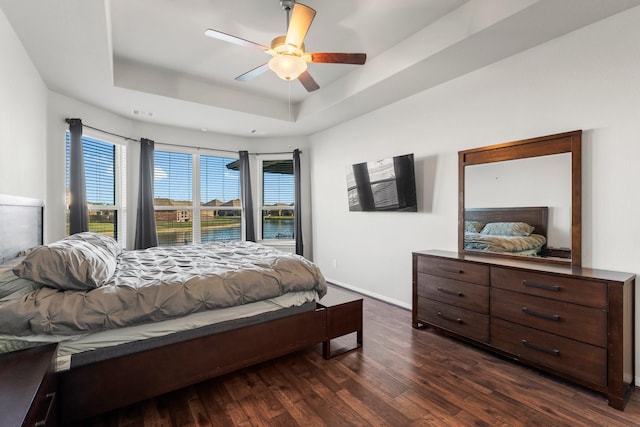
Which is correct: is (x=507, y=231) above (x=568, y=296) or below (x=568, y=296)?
above

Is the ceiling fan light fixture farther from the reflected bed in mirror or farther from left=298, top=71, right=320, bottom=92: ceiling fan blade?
the reflected bed in mirror

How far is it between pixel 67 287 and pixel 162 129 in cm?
363

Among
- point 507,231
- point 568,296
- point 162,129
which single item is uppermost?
point 162,129

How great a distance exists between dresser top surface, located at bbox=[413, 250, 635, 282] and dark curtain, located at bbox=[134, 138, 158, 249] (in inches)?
149

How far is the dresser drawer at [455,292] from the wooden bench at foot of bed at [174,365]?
1193mm

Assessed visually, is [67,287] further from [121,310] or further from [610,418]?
[610,418]

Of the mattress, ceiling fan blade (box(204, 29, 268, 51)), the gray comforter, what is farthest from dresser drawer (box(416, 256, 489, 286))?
ceiling fan blade (box(204, 29, 268, 51))

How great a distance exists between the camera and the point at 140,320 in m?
1.74

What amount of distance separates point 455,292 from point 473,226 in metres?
0.68

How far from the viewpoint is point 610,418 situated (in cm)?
176

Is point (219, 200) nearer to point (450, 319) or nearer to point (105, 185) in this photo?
point (105, 185)

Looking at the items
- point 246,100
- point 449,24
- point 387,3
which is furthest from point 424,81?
point 246,100

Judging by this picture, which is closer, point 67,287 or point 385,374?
point 67,287

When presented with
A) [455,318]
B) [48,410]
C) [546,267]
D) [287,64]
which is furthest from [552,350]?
[48,410]
